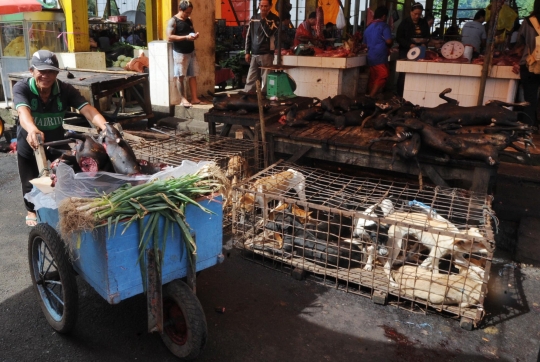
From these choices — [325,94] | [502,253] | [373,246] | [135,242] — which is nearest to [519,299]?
[502,253]

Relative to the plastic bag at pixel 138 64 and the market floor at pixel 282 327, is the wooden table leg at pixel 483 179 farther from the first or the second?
the plastic bag at pixel 138 64

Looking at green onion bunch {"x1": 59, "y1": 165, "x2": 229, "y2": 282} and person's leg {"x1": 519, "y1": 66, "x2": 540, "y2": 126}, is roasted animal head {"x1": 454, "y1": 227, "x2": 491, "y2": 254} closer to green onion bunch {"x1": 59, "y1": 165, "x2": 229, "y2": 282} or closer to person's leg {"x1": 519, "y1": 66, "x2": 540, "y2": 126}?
green onion bunch {"x1": 59, "y1": 165, "x2": 229, "y2": 282}

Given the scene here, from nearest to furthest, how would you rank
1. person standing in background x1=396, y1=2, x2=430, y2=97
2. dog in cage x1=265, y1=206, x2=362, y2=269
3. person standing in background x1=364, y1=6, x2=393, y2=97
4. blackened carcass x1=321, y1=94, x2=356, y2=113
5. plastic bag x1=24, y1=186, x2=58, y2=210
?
plastic bag x1=24, y1=186, x2=58, y2=210, dog in cage x1=265, y1=206, x2=362, y2=269, blackened carcass x1=321, y1=94, x2=356, y2=113, person standing in background x1=396, y1=2, x2=430, y2=97, person standing in background x1=364, y1=6, x2=393, y2=97

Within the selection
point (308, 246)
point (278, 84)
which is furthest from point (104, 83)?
point (308, 246)

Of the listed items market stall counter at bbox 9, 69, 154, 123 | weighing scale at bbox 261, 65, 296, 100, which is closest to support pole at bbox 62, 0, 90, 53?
market stall counter at bbox 9, 69, 154, 123

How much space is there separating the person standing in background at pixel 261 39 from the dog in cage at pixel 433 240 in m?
5.44

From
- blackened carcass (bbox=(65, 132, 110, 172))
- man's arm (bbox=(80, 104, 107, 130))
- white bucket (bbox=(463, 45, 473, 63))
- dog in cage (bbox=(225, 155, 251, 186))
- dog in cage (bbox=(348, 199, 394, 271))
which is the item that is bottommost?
dog in cage (bbox=(348, 199, 394, 271))

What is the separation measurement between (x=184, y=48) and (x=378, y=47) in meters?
3.97

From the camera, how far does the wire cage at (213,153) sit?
5.41m

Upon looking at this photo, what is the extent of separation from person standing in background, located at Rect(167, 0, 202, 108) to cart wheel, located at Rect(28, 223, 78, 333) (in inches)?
240

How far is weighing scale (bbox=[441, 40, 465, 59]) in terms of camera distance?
7613 millimetres

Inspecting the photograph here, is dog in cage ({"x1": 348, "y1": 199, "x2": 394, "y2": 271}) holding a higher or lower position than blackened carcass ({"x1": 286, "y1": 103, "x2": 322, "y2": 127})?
lower

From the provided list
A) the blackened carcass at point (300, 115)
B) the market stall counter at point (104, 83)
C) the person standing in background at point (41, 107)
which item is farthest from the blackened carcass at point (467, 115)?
the market stall counter at point (104, 83)

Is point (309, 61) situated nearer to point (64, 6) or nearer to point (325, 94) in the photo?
point (325, 94)
